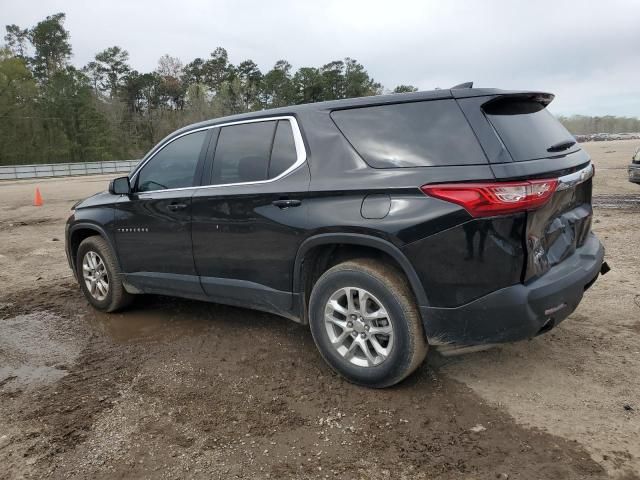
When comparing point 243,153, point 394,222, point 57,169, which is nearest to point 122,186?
point 243,153

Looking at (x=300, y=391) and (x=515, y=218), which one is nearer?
(x=515, y=218)

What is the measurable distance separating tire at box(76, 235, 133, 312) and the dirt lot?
0.29 metres

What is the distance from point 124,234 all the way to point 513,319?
3.48m

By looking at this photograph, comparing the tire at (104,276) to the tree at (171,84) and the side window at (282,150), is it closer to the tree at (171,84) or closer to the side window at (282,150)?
the side window at (282,150)

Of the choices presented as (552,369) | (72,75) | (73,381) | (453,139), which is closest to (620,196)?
(552,369)

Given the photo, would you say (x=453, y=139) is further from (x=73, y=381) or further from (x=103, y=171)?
(x=103, y=171)

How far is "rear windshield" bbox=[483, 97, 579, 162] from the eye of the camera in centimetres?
289

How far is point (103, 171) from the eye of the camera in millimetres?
45062

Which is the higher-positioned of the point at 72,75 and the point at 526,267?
the point at 72,75

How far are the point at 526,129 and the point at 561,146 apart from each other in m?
0.37

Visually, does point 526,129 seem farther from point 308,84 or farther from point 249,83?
point 249,83

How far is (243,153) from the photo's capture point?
12.7 feet

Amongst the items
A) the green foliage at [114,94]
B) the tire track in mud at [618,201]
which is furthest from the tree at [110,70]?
the tire track in mud at [618,201]

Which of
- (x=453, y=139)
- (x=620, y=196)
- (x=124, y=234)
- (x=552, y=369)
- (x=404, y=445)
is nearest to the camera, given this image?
(x=404, y=445)
